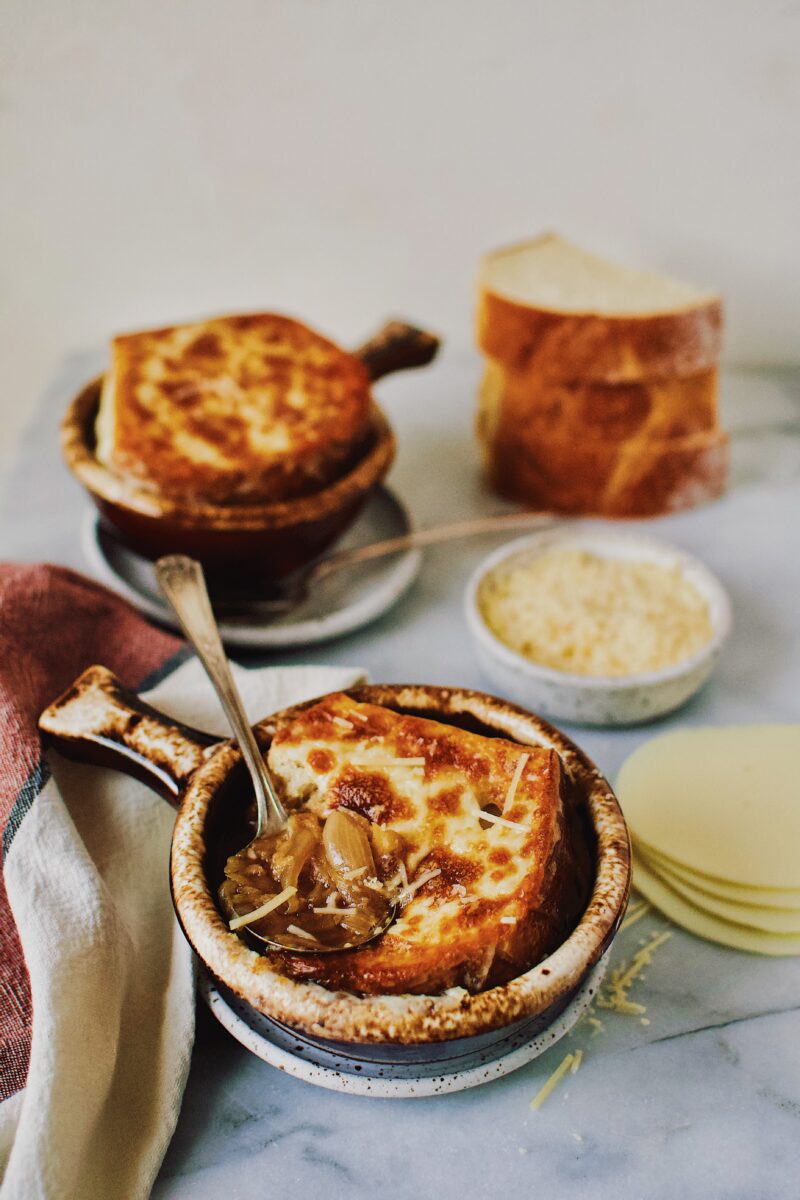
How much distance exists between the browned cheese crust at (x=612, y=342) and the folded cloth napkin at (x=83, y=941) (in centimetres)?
72

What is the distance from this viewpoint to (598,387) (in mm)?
1705

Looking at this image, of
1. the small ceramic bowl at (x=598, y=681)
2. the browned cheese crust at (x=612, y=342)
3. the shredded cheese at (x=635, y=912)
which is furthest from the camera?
the browned cheese crust at (x=612, y=342)

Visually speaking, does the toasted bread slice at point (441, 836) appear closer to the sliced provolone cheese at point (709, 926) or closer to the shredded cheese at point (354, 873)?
the shredded cheese at point (354, 873)

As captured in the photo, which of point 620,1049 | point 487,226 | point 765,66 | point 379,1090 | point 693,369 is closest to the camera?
point 379,1090

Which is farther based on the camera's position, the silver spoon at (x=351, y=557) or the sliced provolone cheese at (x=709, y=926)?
the silver spoon at (x=351, y=557)

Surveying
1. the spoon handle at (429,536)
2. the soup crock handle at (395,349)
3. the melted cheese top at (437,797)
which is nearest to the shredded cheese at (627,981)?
the melted cheese top at (437,797)

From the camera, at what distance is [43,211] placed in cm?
222

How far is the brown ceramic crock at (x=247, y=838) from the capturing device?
30.9 inches

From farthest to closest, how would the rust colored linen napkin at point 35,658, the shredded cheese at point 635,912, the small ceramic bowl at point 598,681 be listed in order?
1. the small ceramic bowl at point 598,681
2. the shredded cheese at point 635,912
3. the rust colored linen napkin at point 35,658

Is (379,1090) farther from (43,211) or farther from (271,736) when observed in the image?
(43,211)

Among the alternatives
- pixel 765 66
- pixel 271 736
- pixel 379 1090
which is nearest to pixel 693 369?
pixel 765 66

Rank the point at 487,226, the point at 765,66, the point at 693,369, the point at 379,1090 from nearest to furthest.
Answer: the point at 379,1090 → the point at 693,369 → the point at 765,66 → the point at 487,226

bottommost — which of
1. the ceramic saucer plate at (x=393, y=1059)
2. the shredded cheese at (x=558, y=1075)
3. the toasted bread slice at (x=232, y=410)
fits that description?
the shredded cheese at (x=558, y=1075)

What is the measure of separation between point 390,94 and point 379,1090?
5.96ft
